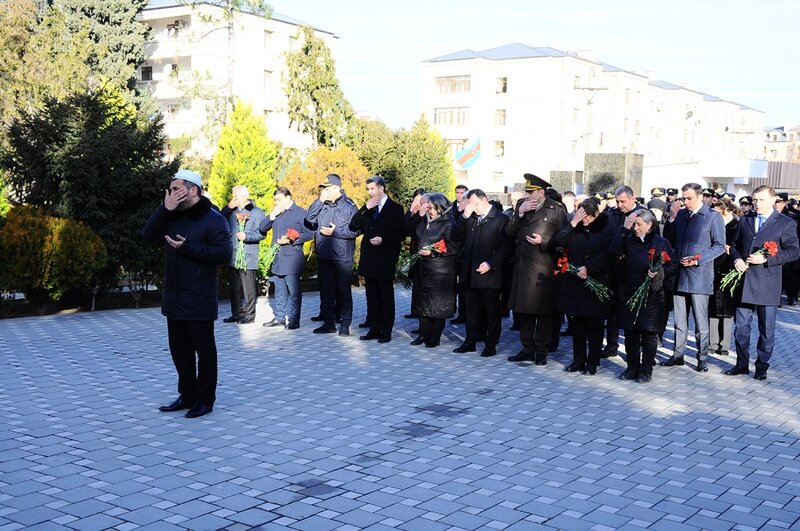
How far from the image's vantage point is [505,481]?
5.97 metres

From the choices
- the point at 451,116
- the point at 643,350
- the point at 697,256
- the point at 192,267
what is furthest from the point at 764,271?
the point at 451,116

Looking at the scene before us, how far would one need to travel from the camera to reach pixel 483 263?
1061 centimetres

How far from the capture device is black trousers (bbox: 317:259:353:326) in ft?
39.2

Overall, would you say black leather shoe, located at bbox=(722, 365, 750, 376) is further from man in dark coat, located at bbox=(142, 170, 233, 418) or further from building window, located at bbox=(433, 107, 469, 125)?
building window, located at bbox=(433, 107, 469, 125)

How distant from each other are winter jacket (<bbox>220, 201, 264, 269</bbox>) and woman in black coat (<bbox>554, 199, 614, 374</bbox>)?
193 inches

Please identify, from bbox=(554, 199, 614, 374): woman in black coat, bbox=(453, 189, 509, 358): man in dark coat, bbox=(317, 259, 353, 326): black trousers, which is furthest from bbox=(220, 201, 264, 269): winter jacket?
bbox=(554, 199, 614, 374): woman in black coat

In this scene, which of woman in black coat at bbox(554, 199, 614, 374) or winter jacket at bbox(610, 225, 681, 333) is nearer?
winter jacket at bbox(610, 225, 681, 333)

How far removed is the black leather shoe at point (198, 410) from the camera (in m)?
7.48

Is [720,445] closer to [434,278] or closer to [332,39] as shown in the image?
[434,278]

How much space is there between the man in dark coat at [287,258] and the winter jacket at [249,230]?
0.36 feet

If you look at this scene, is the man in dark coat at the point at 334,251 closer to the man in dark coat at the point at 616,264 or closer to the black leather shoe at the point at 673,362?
the man in dark coat at the point at 616,264

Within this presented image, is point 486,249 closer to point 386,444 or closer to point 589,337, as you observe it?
point 589,337

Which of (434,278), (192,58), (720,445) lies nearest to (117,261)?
(434,278)

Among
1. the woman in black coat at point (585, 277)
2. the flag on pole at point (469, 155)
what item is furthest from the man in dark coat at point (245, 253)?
the flag on pole at point (469, 155)
